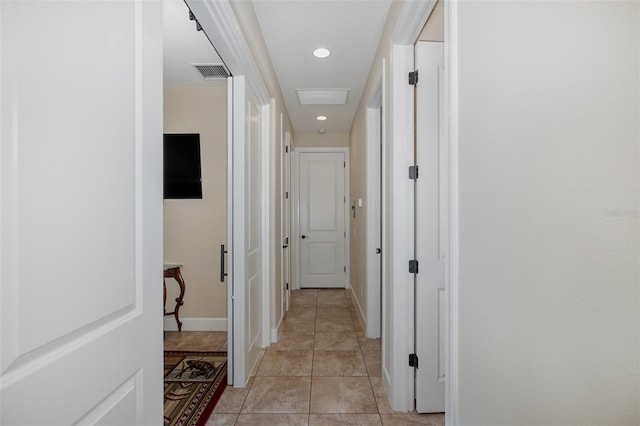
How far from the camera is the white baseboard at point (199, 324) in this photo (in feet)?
11.6

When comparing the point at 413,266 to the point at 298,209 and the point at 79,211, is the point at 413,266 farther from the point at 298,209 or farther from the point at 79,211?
the point at 298,209

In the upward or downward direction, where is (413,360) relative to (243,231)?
downward

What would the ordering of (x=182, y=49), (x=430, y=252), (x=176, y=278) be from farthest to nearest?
(x=176, y=278) → (x=182, y=49) → (x=430, y=252)

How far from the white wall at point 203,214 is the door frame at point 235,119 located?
0.74 metres

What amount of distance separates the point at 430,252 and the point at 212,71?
8.73ft

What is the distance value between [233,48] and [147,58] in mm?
1128

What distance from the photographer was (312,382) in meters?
2.43

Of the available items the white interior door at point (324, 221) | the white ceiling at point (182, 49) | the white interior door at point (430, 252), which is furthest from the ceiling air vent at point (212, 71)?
the white interior door at point (324, 221)

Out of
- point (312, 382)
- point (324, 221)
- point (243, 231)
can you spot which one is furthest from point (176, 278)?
point (324, 221)

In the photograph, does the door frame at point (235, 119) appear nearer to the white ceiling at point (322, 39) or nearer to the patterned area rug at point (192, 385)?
the patterned area rug at point (192, 385)

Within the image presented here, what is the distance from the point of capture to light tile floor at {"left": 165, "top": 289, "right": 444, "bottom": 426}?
199cm

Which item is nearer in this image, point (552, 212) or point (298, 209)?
point (552, 212)

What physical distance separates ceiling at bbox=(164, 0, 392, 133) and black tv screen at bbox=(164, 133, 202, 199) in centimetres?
59

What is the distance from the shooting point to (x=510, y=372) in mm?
824
